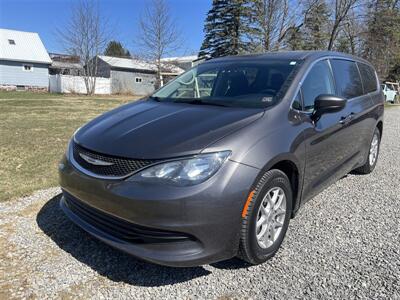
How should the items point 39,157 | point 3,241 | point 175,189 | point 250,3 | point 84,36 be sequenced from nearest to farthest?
point 175,189
point 3,241
point 39,157
point 250,3
point 84,36

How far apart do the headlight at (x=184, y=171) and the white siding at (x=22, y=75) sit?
36.8 meters

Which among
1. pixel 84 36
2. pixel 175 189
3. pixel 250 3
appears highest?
Answer: pixel 250 3

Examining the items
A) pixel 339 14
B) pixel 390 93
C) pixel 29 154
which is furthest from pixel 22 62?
pixel 390 93

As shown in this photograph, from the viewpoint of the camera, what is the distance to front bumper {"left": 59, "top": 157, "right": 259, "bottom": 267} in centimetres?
223

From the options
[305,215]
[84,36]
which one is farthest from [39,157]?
[84,36]

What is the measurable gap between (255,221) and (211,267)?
58cm

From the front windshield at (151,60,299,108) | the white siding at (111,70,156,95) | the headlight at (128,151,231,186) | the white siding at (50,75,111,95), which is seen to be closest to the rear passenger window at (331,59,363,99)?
the front windshield at (151,60,299,108)

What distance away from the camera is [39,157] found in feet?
19.7

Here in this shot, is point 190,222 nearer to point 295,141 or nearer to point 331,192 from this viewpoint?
point 295,141

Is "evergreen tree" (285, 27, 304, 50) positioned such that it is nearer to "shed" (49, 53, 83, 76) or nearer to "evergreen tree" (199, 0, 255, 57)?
"evergreen tree" (199, 0, 255, 57)

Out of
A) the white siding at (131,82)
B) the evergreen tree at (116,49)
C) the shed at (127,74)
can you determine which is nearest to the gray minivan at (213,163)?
the shed at (127,74)

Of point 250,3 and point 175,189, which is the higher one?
point 250,3

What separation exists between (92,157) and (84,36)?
3591 centimetres

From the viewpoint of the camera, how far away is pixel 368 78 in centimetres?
516
